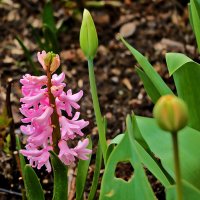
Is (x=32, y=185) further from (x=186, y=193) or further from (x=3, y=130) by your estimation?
(x=3, y=130)

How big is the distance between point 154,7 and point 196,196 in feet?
6.17

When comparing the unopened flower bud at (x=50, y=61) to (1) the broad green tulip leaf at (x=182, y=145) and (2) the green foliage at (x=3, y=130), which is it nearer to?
(1) the broad green tulip leaf at (x=182, y=145)

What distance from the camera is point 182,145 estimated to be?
1.32m

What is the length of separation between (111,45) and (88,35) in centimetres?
135

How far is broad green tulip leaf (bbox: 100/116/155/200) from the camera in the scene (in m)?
1.11

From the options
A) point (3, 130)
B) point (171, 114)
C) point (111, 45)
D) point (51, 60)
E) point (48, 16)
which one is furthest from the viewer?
point (111, 45)

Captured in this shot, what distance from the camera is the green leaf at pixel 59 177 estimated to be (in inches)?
49.6

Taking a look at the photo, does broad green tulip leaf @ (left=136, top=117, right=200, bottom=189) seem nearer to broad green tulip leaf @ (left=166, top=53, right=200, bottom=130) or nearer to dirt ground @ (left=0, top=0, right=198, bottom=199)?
broad green tulip leaf @ (left=166, top=53, right=200, bottom=130)

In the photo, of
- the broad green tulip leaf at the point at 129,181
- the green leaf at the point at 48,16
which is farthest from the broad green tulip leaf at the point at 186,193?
the green leaf at the point at 48,16

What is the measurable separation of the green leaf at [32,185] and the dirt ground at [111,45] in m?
0.77

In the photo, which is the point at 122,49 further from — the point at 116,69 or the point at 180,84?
the point at 180,84

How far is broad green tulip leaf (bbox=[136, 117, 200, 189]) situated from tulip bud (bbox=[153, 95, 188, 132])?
1.55ft

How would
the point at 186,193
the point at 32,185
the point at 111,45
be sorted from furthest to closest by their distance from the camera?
1. the point at 111,45
2. the point at 32,185
3. the point at 186,193

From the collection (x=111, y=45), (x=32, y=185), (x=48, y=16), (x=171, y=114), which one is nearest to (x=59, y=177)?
(x=32, y=185)
